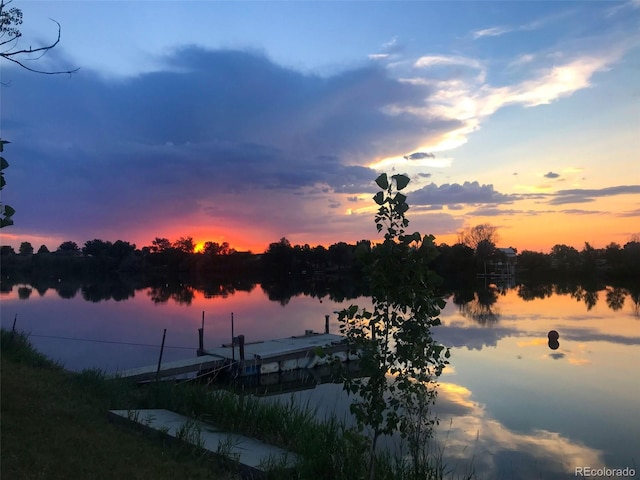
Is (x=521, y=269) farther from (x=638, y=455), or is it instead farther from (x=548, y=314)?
(x=638, y=455)

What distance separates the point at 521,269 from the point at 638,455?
376 ft

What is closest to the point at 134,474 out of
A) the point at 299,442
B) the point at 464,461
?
the point at 299,442

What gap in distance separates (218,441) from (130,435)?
128 cm

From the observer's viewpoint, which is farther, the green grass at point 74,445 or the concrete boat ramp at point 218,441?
the concrete boat ramp at point 218,441

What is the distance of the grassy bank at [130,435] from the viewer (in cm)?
604

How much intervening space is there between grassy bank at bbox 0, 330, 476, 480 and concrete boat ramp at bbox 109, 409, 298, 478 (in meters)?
0.17

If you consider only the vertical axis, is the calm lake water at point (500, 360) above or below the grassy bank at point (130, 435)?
below

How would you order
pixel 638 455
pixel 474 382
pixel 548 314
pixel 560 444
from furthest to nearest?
1. pixel 548 314
2. pixel 474 382
3. pixel 560 444
4. pixel 638 455

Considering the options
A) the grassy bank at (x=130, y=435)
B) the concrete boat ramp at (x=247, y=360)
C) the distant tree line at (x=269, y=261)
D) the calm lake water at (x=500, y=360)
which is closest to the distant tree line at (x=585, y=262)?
the distant tree line at (x=269, y=261)

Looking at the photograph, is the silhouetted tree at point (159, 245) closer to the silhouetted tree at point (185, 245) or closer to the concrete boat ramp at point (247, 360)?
the silhouetted tree at point (185, 245)

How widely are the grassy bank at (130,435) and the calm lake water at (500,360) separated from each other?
440cm

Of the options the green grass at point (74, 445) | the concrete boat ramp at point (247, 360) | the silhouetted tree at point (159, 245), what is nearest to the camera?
the green grass at point (74, 445)

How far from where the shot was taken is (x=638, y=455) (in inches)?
503

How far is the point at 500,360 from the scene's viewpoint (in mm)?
24750
